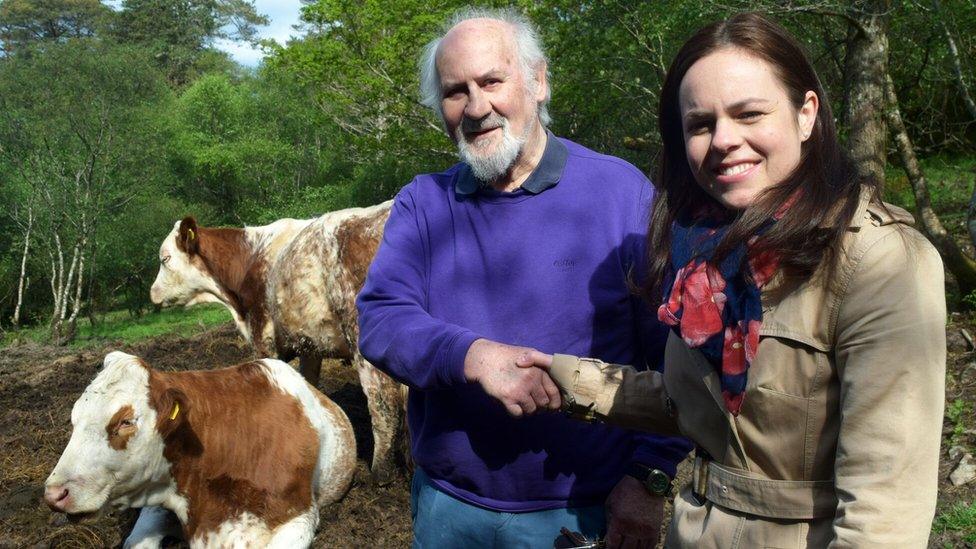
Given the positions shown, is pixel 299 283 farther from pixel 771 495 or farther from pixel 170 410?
pixel 771 495

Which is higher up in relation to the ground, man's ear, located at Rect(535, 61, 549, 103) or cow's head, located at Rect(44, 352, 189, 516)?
man's ear, located at Rect(535, 61, 549, 103)

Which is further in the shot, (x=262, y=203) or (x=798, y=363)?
(x=262, y=203)

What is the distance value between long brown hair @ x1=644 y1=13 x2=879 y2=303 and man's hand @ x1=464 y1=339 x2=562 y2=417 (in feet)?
1.12

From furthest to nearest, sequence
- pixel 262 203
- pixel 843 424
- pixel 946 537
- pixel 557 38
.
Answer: pixel 262 203
pixel 557 38
pixel 946 537
pixel 843 424

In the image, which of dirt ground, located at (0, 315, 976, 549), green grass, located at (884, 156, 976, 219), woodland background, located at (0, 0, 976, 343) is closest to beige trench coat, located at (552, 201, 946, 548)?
dirt ground, located at (0, 315, 976, 549)

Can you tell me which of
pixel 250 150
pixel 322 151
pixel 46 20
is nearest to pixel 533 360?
pixel 322 151

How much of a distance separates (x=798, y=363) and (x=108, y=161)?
86.1ft

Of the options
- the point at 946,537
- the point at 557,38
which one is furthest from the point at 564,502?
the point at 557,38

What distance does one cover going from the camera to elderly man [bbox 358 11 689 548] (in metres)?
2.42

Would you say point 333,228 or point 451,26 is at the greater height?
point 451,26

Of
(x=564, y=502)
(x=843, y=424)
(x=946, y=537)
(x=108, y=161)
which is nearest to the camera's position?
(x=843, y=424)

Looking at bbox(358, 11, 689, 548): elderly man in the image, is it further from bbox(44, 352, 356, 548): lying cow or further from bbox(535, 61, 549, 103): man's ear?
bbox(44, 352, 356, 548): lying cow

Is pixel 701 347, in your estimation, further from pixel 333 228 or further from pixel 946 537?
pixel 333 228

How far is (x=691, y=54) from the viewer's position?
5.69 ft
